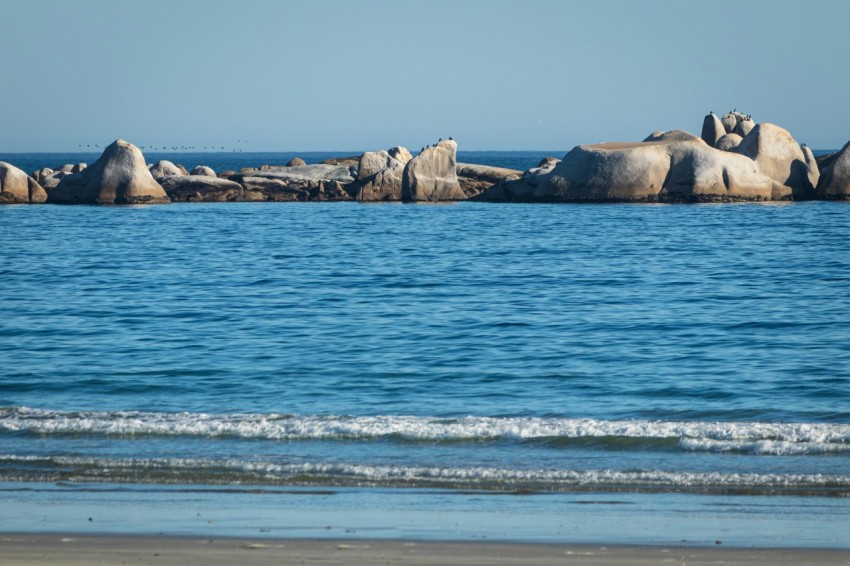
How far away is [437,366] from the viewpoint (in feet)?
50.2

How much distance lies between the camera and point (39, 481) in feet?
33.7

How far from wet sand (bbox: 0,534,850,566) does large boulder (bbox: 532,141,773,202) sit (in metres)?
39.7

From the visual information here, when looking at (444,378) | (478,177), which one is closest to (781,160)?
(478,177)

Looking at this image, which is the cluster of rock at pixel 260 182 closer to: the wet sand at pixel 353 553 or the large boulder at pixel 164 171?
the large boulder at pixel 164 171

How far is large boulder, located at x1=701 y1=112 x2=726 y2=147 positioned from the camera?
54500 millimetres

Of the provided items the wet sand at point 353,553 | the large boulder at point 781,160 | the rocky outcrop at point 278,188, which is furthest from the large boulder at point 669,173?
the wet sand at point 353,553

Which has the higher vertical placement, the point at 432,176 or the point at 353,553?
the point at 432,176

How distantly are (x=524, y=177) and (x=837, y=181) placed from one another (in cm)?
1388

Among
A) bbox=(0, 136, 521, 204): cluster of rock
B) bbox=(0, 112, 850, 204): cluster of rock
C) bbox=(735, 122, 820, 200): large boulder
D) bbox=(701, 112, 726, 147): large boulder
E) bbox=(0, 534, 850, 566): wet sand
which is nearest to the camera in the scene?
bbox=(0, 534, 850, 566): wet sand

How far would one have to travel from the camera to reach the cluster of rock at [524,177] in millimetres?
46406

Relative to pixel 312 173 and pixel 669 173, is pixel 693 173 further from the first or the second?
pixel 312 173

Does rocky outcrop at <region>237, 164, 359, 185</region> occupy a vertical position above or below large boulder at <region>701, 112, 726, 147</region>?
below

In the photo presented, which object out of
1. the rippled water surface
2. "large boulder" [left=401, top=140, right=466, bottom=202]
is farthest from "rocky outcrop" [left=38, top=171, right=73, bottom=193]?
the rippled water surface

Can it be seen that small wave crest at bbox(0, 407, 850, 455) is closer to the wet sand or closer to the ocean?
the ocean
